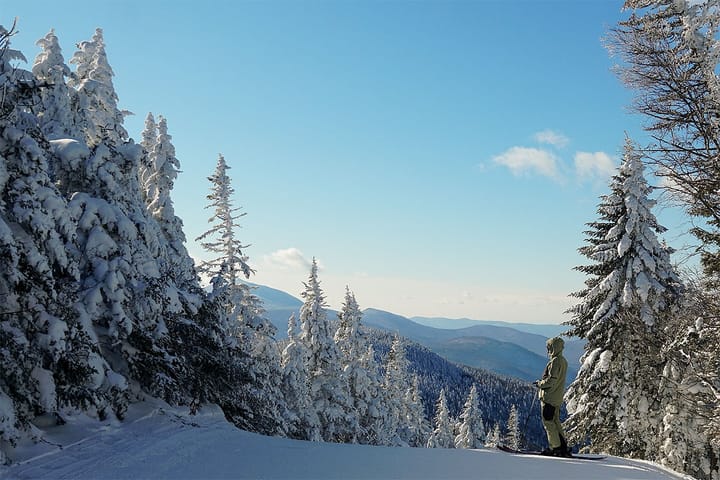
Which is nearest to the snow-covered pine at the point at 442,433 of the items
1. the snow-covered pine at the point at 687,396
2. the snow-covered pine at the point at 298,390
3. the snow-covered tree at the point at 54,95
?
the snow-covered pine at the point at 298,390

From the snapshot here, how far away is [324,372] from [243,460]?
774 inches

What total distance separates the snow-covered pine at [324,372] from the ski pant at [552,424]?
17767mm

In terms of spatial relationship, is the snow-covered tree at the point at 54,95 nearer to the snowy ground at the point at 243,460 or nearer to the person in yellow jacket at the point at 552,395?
the snowy ground at the point at 243,460

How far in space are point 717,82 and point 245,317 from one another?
18.6 metres

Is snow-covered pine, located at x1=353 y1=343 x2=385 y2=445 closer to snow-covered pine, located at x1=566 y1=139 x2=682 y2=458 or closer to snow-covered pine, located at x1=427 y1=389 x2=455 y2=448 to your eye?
snow-covered pine, located at x1=566 y1=139 x2=682 y2=458

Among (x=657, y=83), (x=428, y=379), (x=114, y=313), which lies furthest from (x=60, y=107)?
(x=428, y=379)

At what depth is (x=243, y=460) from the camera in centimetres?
648

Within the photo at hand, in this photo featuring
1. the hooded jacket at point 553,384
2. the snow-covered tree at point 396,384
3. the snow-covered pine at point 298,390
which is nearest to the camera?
the hooded jacket at point 553,384

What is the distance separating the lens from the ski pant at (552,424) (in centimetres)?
821

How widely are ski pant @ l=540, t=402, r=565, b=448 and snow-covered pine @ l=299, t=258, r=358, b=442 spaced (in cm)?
1777

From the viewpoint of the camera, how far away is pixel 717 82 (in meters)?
9.03

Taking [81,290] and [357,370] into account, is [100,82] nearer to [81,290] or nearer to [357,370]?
[81,290]

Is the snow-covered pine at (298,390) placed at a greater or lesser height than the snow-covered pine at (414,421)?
greater

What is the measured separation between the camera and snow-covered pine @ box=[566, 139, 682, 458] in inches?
635
